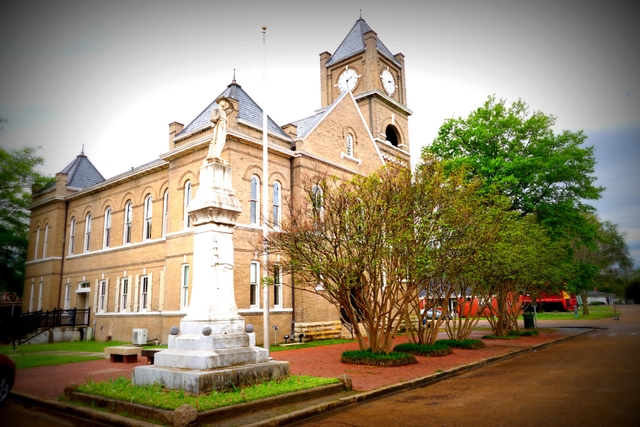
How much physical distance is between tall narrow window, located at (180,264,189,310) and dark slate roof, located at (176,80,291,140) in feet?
24.5

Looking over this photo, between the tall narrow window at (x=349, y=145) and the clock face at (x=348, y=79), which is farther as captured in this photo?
the clock face at (x=348, y=79)

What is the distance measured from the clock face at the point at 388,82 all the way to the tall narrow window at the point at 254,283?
72.7 feet

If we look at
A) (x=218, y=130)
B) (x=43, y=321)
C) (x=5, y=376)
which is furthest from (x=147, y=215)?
(x=5, y=376)

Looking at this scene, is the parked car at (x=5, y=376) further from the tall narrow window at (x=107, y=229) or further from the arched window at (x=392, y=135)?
the arched window at (x=392, y=135)

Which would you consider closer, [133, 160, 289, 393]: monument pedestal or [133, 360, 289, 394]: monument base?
[133, 360, 289, 394]: monument base

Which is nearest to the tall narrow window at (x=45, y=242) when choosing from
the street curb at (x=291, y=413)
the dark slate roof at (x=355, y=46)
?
the dark slate roof at (x=355, y=46)

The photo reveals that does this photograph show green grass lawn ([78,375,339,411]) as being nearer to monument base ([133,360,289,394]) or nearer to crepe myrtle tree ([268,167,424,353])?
monument base ([133,360,289,394])

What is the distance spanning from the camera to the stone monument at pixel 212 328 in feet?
28.6

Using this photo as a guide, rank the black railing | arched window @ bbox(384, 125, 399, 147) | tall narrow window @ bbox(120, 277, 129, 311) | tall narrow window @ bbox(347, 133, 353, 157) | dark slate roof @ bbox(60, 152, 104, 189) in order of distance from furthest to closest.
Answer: arched window @ bbox(384, 125, 399, 147) < dark slate roof @ bbox(60, 152, 104, 189) < tall narrow window @ bbox(347, 133, 353, 157) < tall narrow window @ bbox(120, 277, 129, 311) < the black railing

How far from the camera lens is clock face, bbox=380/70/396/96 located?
1501 inches

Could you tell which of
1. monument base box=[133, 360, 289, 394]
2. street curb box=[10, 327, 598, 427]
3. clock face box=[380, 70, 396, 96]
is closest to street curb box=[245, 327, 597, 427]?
street curb box=[10, 327, 598, 427]

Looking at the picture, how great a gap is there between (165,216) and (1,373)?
18605mm

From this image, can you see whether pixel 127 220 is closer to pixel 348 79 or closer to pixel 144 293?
pixel 144 293

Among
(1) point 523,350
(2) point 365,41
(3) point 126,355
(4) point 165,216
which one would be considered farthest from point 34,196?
(1) point 523,350
